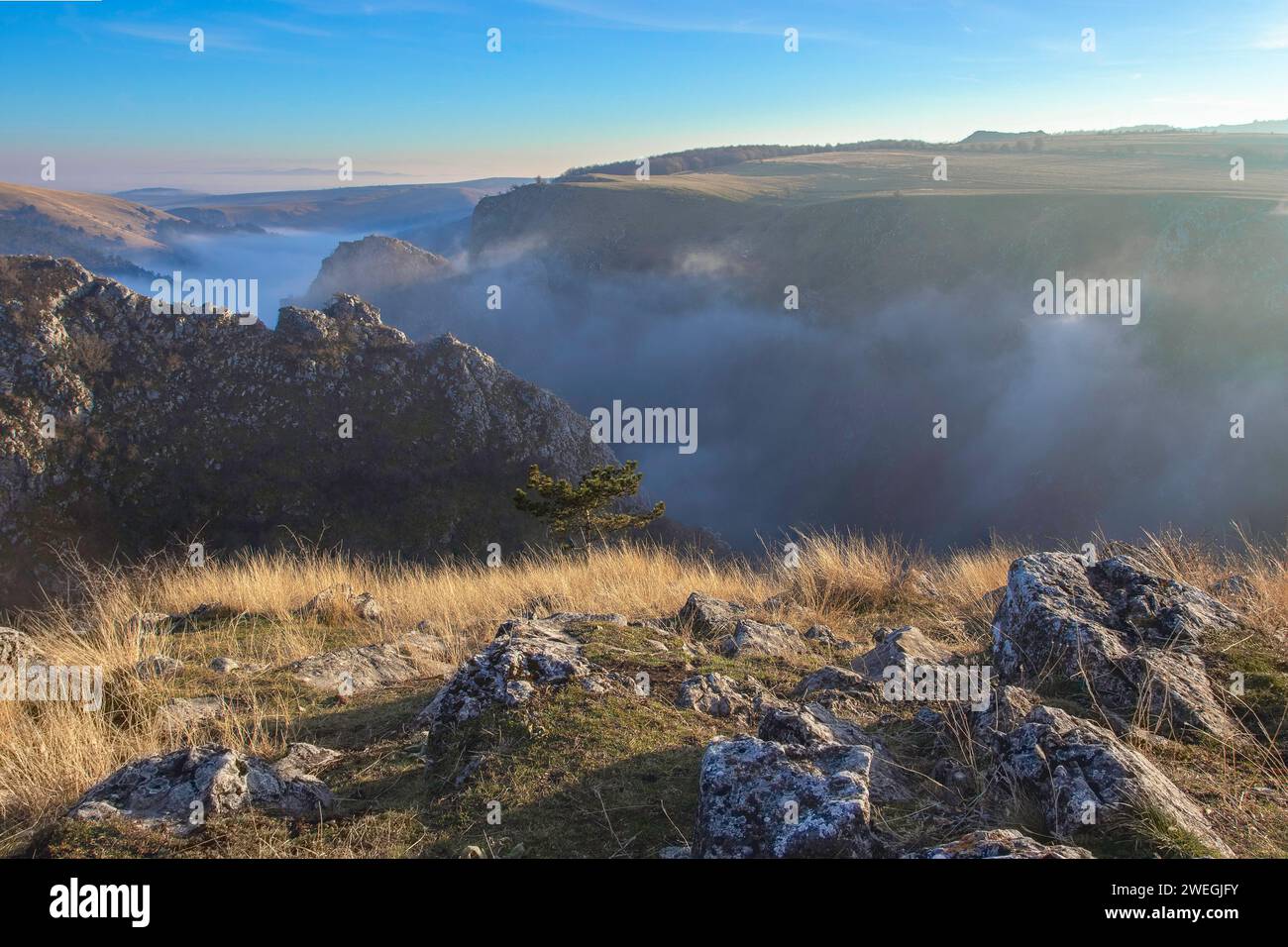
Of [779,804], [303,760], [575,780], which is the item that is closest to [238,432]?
[303,760]

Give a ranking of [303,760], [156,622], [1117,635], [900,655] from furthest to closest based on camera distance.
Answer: [156,622] < [900,655] < [1117,635] < [303,760]

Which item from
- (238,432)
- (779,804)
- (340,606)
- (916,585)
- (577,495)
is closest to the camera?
(779,804)

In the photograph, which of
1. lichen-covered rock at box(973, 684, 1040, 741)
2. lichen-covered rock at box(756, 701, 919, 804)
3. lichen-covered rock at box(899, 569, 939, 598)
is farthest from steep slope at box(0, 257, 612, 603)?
lichen-covered rock at box(973, 684, 1040, 741)

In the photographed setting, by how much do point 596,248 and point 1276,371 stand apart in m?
101

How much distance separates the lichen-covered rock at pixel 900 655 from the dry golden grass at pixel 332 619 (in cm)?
62

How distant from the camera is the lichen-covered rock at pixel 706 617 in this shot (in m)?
6.18

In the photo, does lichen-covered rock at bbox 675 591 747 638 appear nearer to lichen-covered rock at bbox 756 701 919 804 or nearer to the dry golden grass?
the dry golden grass

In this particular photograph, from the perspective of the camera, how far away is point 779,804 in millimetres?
2820

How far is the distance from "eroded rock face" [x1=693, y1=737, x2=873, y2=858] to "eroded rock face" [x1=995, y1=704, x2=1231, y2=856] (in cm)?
67

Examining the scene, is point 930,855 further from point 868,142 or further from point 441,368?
point 868,142

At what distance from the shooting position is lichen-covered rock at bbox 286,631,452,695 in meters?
5.21

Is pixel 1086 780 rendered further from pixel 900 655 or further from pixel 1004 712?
pixel 900 655

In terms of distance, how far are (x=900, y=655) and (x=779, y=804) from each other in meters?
2.53

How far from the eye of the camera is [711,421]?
4267 inches
